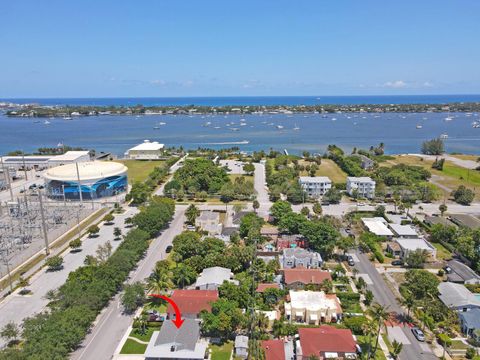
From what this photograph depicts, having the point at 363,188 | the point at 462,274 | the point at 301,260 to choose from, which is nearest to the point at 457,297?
the point at 462,274

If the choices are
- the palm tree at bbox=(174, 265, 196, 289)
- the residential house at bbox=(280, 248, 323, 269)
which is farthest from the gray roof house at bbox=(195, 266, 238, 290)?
the residential house at bbox=(280, 248, 323, 269)

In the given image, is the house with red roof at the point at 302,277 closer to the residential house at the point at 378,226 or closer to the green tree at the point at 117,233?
the residential house at the point at 378,226

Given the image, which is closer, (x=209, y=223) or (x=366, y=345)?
(x=366, y=345)

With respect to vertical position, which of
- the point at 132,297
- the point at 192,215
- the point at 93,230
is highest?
the point at 192,215

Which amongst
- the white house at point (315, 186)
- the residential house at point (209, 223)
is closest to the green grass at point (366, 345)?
the residential house at point (209, 223)

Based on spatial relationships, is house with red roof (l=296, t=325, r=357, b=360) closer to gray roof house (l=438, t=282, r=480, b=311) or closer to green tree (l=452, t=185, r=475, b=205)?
gray roof house (l=438, t=282, r=480, b=311)

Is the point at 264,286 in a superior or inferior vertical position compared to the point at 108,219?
inferior

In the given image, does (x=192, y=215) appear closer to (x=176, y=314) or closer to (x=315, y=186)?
(x=176, y=314)
